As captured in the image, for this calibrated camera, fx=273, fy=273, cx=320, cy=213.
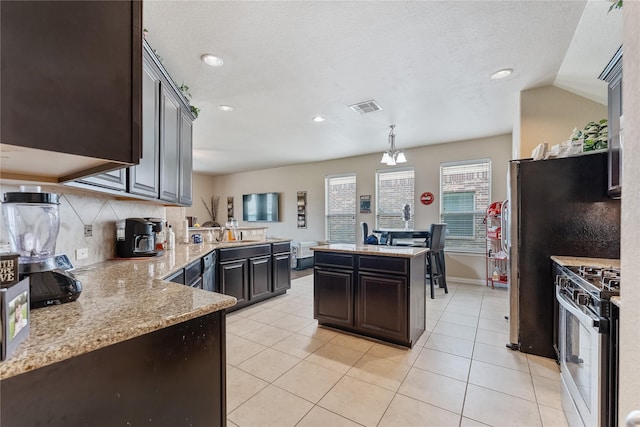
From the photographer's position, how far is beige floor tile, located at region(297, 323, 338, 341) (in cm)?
284

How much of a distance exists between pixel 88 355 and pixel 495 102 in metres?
4.29

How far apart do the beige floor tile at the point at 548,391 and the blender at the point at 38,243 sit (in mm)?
2745

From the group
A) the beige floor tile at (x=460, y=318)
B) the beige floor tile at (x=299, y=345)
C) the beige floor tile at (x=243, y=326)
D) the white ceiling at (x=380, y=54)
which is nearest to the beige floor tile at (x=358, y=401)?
the beige floor tile at (x=299, y=345)

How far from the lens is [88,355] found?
29.6 inches

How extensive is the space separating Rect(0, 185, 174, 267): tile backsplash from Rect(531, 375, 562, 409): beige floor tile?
10.6ft

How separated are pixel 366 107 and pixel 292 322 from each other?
2.86 meters

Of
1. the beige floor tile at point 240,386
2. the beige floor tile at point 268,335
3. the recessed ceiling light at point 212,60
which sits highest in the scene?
the recessed ceiling light at point 212,60

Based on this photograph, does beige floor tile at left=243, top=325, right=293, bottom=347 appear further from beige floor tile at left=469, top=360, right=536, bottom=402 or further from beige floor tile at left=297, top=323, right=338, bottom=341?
beige floor tile at left=469, top=360, right=536, bottom=402

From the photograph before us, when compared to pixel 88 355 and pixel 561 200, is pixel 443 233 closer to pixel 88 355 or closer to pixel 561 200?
pixel 561 200

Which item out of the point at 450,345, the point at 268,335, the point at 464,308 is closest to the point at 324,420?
the point at 268,335

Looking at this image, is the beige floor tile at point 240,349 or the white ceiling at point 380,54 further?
the beige floor tile at point 240,349

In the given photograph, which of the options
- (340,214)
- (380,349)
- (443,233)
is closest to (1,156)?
(380,349)

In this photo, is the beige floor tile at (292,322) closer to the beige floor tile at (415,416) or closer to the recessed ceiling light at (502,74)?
the beige floor tile at (415,416)

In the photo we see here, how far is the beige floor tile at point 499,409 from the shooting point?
65.5 inches
